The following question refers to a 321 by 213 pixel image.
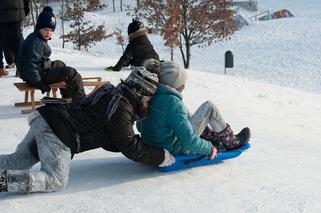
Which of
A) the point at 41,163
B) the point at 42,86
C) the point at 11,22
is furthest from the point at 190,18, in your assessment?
the point at 41,163

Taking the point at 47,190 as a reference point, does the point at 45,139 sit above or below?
above

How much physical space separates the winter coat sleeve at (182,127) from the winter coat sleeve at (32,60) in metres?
2.75

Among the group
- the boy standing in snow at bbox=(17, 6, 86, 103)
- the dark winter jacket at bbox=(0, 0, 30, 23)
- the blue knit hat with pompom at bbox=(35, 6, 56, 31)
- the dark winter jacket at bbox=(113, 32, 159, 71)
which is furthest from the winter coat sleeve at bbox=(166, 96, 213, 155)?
the dark winter jacket at bbox=(0, 0, 30, 23)

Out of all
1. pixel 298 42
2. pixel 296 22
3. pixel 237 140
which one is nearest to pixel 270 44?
pixel 298 42

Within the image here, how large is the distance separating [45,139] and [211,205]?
54.9 inches

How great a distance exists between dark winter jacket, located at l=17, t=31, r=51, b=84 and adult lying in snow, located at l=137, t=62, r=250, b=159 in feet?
7.71

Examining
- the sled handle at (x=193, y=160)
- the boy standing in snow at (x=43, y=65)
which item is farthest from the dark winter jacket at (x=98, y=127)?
the boy standing in snow at (x=43, y=65)

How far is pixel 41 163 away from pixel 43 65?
9.46ft

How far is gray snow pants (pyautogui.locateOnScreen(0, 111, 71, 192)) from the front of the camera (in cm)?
370

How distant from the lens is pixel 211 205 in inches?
148

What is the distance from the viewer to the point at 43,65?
A: 6.50 metres

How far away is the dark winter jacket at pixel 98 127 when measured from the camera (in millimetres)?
3928

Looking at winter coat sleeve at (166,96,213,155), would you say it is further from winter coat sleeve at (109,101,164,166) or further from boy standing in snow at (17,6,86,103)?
boy standing in snow at (17,6,86,103)

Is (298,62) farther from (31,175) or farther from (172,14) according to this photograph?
(31,175)
